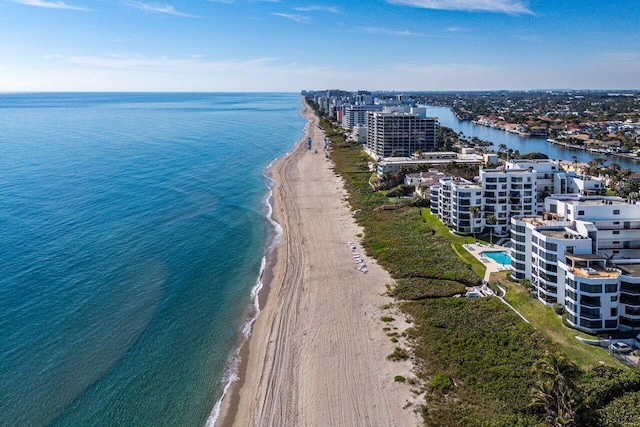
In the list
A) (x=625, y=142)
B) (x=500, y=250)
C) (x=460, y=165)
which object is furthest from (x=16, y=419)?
(x=625, y=142)

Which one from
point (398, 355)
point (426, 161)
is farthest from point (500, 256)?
point (426, 161)

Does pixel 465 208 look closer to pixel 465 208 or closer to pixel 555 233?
pixel 465 208

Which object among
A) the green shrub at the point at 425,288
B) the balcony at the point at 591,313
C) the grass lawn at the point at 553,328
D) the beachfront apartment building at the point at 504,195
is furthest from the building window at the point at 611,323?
the beachfront apartment building at the point at 504,195

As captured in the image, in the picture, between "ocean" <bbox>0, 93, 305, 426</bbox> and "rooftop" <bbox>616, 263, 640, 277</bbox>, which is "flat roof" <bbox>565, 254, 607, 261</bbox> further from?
"ocean" <bbox>0, 93, 305, 426</bbox>

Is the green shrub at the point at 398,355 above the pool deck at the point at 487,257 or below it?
below

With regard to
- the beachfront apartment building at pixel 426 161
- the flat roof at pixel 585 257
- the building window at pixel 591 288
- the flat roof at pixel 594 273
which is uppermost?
the beachfront apartment building at pixel 426 161

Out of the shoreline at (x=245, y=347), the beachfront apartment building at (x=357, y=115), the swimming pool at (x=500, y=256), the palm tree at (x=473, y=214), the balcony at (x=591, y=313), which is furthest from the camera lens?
the beachfront apartment building at (x=357, y=115)

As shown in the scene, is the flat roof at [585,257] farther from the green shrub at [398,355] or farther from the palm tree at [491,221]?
the palm tree at [491,221]
